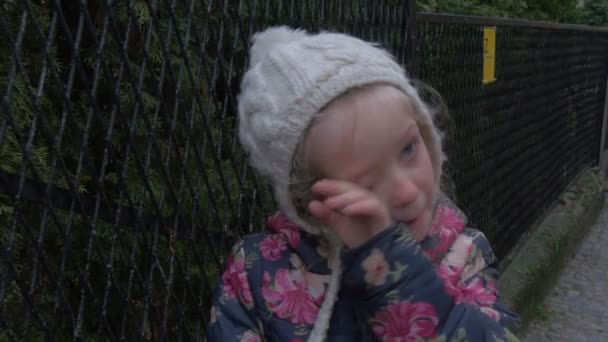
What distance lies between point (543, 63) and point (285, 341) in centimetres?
459

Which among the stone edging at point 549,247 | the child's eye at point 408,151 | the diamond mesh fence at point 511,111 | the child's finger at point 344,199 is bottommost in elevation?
the stone edging at point 549,247

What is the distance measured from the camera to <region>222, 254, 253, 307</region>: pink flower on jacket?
162cm

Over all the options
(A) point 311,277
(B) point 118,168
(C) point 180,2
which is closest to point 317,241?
(A) point 311,277

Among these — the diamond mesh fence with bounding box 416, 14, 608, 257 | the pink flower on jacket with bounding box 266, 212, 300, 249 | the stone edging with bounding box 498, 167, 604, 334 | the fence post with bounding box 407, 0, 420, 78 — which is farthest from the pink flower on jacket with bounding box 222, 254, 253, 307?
the stone edging with bounding box 498, 167, 604, 334

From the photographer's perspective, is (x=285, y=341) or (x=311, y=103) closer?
(x=311, y=103)

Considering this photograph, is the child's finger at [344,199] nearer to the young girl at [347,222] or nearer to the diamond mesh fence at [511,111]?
the young girl at [347,222]

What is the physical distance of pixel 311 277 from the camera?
159 centimetres

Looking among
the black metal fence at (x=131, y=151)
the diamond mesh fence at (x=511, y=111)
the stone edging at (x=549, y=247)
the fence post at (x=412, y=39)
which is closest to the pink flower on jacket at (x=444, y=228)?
the black metal fence at (x=131, y=151)

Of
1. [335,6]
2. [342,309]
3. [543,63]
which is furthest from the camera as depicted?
[543,63]

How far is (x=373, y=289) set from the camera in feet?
4.56

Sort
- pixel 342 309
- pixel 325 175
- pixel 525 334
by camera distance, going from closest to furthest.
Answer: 1. pixel 325 175
2. pixel 342 309
3. pixel 525 334

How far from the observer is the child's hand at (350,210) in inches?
52.5

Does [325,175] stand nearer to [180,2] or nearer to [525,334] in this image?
[180,2]

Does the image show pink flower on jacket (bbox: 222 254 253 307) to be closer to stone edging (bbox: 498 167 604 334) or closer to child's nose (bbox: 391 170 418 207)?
child's nose (bbox: 391 170 418 207)
